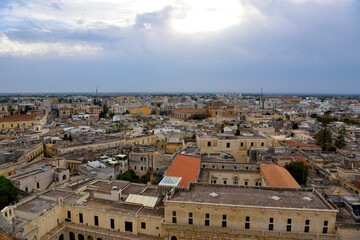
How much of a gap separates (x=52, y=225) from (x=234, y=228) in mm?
17636

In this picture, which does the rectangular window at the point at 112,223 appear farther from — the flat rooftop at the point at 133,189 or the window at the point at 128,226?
the flat rooftop at the point at 133,189

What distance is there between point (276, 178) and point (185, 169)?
11.2 m

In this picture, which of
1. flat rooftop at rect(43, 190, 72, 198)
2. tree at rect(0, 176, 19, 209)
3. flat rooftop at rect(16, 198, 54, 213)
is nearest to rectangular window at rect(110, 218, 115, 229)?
flat rooftop at rect(43, 190, 72, 198)

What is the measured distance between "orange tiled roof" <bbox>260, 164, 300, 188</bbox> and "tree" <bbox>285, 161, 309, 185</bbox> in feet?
12.7

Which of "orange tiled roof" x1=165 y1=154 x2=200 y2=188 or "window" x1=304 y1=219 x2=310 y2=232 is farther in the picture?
"orange tiled roof" x1=165 y1=154 x2=200 y2=188

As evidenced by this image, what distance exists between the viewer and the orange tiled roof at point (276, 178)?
27.5 meters

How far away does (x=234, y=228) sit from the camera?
21.2 m

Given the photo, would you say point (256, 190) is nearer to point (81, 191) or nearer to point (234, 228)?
point (234, 228)

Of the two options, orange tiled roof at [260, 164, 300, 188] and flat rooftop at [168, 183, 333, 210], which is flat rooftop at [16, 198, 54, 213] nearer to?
flat rooftop at [168, 183, 333, 210]

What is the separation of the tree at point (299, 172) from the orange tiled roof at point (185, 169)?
44.4 ft

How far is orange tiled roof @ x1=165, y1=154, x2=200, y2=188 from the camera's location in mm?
28805

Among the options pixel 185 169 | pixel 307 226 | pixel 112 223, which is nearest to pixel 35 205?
pixel 112 223

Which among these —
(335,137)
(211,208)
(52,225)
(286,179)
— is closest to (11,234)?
(52,225)

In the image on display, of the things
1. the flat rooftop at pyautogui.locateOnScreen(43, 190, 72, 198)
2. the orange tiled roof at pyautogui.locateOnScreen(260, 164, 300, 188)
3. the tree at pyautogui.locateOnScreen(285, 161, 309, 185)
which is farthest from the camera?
the tree at pyautogui.locateOnScreen(285, 161, 309, 185)
